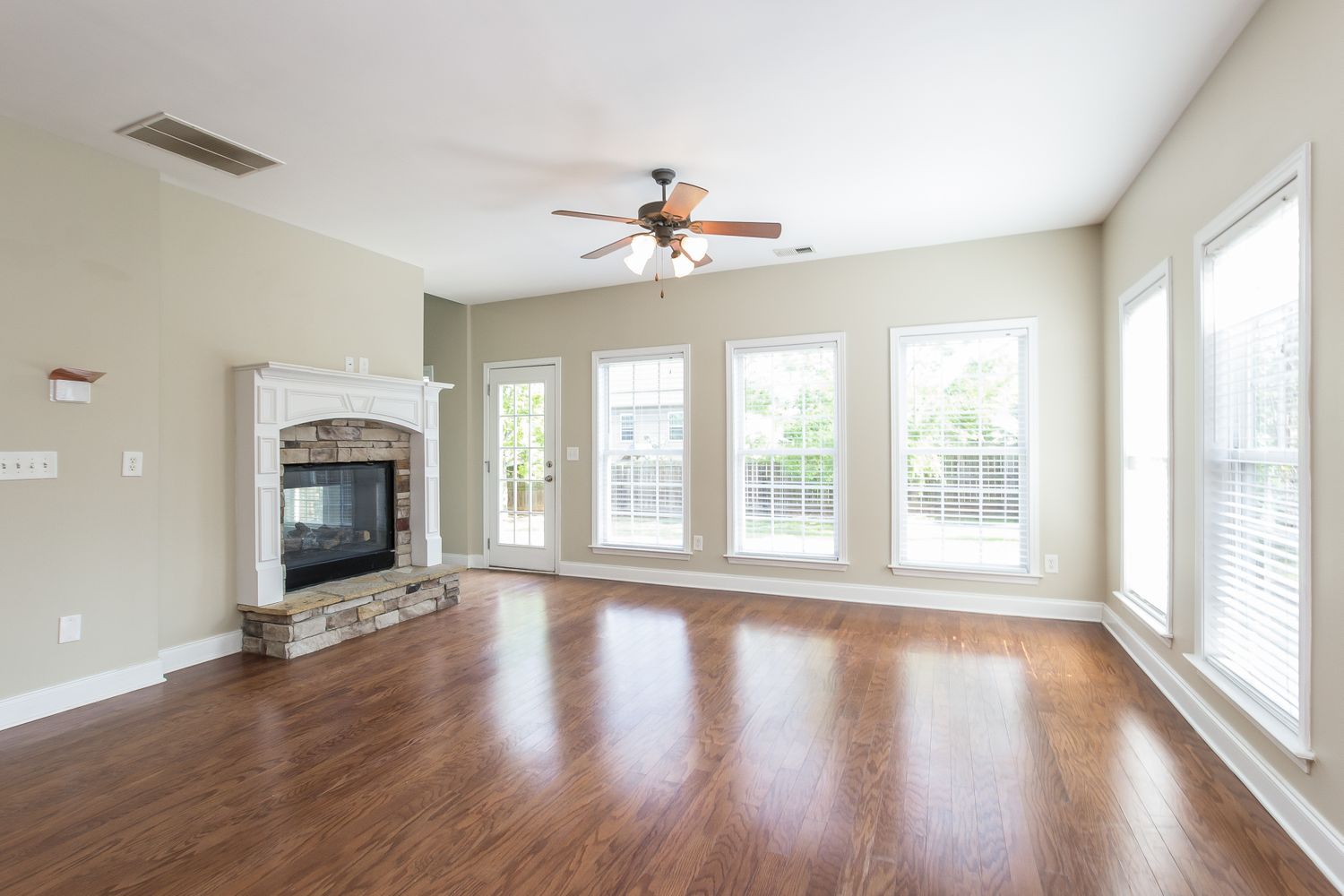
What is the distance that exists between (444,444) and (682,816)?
5.35 m

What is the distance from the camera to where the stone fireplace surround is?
13.1 feet

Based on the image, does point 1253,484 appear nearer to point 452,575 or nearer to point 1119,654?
point 1119,654

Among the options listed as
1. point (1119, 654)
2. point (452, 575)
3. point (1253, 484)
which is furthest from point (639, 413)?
point (1253, 484)

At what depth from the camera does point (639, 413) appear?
19.8ft

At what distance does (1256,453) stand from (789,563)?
3313 millimetres

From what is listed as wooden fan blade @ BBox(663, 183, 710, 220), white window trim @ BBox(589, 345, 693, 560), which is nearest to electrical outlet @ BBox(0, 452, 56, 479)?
wooden fan blade @ BBox(663, 183, 710, 220)

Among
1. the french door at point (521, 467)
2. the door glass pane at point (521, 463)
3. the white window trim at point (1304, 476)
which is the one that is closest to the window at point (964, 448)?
the white window trim at point (1304, 476)

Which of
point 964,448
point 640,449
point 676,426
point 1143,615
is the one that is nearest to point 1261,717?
point 1143,615

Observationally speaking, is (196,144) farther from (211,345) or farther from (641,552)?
(641,552)

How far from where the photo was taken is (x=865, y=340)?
5.16 m

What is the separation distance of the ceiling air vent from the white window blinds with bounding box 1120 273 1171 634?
4625mm

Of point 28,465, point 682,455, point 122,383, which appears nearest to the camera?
point 28,465

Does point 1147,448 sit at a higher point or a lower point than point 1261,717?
higher

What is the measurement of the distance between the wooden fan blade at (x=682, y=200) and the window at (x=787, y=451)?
2.19 metres
